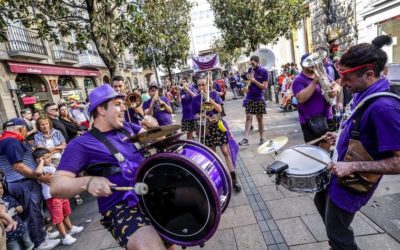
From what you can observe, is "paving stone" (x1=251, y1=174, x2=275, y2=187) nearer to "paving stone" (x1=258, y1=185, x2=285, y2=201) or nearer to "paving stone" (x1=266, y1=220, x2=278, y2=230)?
"paving stone" (x1=258, y1=185, x2=285, y2=201)

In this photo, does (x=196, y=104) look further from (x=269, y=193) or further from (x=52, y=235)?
(x=52, y=235)

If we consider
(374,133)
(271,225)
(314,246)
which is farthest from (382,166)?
(271,225)

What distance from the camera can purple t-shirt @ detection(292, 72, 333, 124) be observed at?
3.65m

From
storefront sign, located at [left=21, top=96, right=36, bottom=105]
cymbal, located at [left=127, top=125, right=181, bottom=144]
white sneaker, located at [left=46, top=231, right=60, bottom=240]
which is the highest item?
storefront sign, located at [left=21, top=96, right=36, bottom=105]

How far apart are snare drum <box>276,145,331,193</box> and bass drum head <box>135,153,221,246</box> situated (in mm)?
830

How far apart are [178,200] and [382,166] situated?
1.48m

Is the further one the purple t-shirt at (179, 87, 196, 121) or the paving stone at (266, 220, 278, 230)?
the purple t-shirt at (179, 87, 196, 121)

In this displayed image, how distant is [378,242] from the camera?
286 cm

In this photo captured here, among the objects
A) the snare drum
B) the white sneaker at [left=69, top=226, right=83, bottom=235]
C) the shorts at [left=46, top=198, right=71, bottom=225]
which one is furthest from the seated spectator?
the snare drum

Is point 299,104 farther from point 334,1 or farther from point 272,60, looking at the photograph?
point 334,1

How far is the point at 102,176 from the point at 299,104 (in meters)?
2.85

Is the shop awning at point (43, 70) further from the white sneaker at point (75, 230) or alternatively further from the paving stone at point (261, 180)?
the paving stone at point (261, 180)

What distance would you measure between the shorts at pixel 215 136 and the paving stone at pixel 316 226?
6.02ft

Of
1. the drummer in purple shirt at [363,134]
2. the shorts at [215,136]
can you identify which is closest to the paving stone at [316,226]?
the drummer in purple shirt at [363,134]
